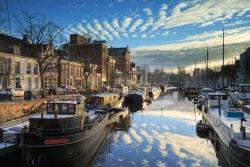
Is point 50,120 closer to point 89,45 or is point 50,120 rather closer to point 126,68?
point 89,45

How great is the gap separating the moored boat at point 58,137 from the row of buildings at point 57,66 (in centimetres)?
3073

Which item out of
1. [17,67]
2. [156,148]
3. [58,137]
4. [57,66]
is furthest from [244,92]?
[17,67]

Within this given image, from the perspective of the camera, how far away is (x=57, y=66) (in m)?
61.3

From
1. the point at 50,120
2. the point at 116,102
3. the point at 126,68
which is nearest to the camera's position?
the point at 50,120

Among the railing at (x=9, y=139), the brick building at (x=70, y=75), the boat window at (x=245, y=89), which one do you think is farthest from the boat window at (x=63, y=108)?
the brick building at (x=70, y=75)

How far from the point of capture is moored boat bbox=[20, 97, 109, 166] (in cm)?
2347

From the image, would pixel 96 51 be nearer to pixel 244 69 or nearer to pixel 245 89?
pixel 244 69

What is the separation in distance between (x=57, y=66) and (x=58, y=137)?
3838cm

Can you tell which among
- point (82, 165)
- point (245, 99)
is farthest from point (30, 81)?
point (82, 165)

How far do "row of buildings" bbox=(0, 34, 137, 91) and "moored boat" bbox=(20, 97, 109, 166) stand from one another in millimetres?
30728

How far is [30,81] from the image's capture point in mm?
71562

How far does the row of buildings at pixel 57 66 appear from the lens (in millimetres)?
65062

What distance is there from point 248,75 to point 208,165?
9560 cm

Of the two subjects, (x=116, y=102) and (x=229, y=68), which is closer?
(x=116, y=102)
